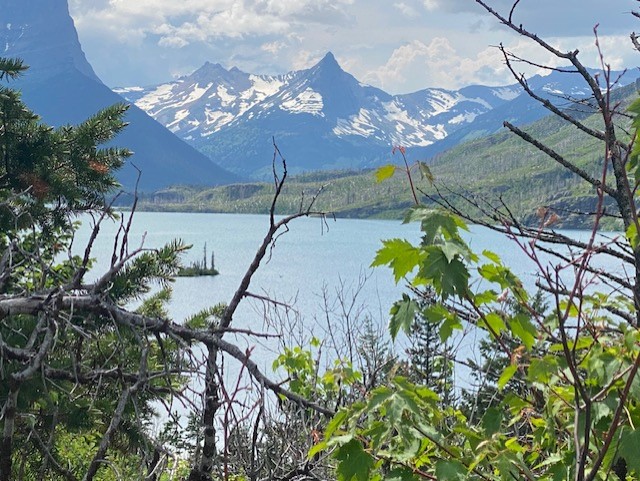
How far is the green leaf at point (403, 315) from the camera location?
221 centimetres

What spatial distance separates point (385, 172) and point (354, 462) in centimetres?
98

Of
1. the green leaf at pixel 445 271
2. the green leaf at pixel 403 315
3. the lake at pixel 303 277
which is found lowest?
the lake at pixel 303 277

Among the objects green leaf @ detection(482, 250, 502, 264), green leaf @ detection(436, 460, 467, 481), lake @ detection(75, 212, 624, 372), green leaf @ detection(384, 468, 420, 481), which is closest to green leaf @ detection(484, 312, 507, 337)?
green leaf @ detection(482, 250, 502, 264)

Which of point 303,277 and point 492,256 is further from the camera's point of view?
point 303,277

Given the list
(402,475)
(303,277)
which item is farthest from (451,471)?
(303,277)

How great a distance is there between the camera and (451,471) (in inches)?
91.4

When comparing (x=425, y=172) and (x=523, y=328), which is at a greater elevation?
(x=425, y=172)

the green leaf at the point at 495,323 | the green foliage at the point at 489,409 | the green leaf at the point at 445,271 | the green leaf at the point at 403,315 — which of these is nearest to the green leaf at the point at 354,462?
the green foliage at the point at 489,409

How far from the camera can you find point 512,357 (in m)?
2.50

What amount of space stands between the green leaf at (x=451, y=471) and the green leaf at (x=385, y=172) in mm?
951

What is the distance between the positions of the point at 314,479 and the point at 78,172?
217 inches

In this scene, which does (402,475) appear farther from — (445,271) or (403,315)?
(445,271)

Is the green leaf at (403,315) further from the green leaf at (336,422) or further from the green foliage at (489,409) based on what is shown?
the green leaf at (336,422)

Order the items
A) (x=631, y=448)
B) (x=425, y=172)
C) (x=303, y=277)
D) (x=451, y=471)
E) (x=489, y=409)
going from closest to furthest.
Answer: (x=631, y=448)
(x=451, y=471)
(x=425, y=172)
(x=489, y=409)
(x=303, y=277)
